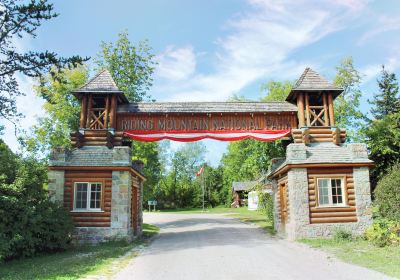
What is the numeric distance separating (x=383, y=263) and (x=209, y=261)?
4.55 meters

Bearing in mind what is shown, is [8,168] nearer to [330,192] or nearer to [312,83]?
[330,192]

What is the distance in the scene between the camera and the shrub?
48.0 ft

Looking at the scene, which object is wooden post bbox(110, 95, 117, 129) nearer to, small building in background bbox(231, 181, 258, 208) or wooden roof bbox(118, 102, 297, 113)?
wooden roof bbox(118, 102, 297, 113)

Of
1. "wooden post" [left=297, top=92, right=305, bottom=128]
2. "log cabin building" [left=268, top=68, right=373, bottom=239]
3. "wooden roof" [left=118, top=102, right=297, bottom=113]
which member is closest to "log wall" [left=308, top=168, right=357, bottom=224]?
"log cabin building" [left=268, top=68, right=373, bottom=239]

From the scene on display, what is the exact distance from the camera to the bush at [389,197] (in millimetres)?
14927

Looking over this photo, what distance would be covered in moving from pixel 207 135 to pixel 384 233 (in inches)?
321

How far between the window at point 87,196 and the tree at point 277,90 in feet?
66.9

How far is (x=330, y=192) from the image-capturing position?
15609mm

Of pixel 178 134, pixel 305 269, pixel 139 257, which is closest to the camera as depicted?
pixel 305 269

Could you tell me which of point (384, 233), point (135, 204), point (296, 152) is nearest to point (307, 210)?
point (296, 152)

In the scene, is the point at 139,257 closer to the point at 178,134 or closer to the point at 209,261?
the point at 209,261

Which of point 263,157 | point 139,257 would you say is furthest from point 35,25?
point 263,157

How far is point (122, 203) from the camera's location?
1527 centimetres

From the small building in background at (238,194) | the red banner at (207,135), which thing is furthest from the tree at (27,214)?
the small building in background at (238,194)
